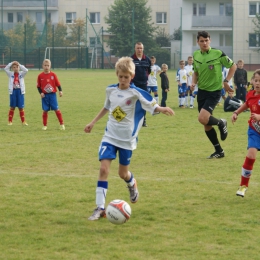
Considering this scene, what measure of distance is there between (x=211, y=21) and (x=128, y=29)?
11899 millimetres

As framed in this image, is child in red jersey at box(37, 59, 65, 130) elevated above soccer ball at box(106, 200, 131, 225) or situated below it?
above

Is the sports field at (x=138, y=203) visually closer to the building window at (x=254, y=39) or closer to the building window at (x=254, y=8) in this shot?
the building window at (x=254, y=39)

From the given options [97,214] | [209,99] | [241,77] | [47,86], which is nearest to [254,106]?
[97,214]

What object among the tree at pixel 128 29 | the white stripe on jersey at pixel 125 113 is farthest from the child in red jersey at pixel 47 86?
the tree at pixel 128 29

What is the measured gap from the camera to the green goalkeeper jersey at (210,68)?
1106cm

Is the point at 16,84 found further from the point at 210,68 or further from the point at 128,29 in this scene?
the point at 128,29

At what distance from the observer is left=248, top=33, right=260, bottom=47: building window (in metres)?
66.6

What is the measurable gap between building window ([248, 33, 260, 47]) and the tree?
10067mm

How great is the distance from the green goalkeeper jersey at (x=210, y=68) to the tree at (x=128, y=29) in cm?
5069

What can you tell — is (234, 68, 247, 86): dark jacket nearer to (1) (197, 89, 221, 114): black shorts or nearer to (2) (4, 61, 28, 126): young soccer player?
(2) (4, 61, 28, 126): young soccer player

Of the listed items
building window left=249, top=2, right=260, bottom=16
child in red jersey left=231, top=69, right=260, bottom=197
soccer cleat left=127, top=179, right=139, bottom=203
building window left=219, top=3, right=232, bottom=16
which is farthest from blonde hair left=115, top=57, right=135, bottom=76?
building window left=219, top=3, right=232, bottom=16

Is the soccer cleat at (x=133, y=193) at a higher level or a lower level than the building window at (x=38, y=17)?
lower

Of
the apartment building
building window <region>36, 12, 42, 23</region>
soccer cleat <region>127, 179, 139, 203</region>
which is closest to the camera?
soccer cleat <region>127, 179, 139, 203</region>

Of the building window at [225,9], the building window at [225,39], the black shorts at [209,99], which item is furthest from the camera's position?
the building window at [225,39]
